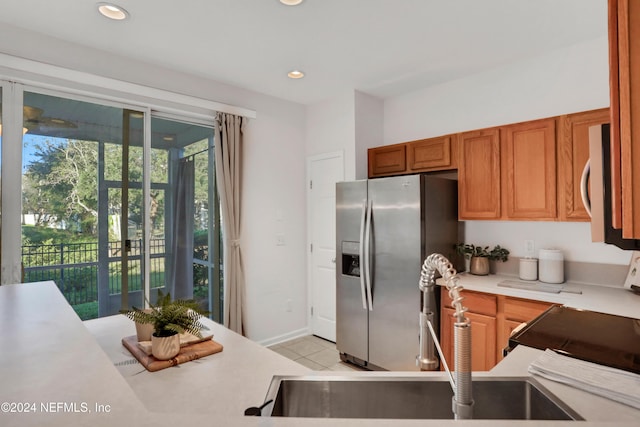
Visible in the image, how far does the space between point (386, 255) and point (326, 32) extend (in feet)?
5.84

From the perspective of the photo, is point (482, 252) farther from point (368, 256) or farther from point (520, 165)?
point (368, 256)

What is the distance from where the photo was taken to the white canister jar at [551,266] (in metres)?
2.52

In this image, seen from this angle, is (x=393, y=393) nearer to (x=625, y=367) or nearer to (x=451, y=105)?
(x=625, y=367)

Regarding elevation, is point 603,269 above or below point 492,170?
below

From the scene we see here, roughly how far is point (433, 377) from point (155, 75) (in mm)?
3133

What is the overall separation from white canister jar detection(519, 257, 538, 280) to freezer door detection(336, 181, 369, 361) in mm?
1276

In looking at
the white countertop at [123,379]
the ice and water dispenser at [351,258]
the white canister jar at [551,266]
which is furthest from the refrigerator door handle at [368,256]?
the white countertop at [123,379]

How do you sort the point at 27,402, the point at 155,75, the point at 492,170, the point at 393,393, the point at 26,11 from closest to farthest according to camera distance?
the point at 27,402
the point at 393,393
the point at 26,11
the point at 492,170
the point at 155,75

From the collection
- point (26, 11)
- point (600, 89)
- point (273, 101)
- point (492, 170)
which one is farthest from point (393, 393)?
point (273, 101)

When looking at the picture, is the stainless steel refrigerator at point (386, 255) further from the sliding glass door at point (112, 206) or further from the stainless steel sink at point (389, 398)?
the stainless steel sink at point (389, 398)

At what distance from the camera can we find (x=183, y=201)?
323cm

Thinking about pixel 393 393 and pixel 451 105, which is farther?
pixel 451 105

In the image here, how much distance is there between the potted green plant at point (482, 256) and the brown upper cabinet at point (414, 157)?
0.75 meters

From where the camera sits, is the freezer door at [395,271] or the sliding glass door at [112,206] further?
the freezer door at [395,271]
